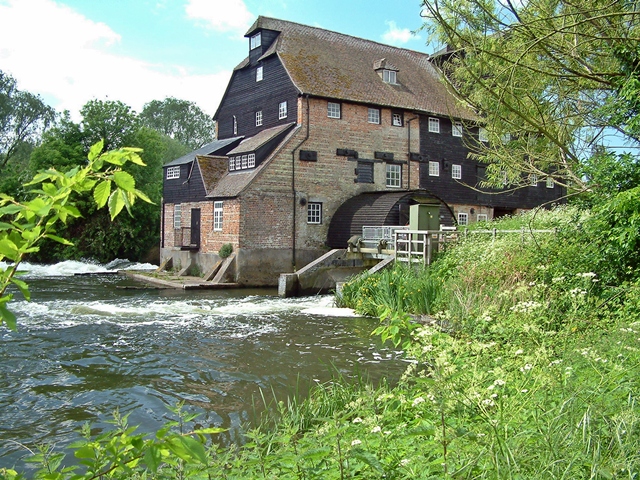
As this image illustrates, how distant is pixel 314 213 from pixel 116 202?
25129 millimetres

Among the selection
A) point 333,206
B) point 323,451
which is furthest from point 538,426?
point 333,206

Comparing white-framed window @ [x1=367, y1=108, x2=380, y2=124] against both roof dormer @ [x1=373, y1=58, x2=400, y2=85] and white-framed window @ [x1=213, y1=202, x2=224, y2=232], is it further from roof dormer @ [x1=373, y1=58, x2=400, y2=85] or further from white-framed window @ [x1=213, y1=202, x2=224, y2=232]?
white-framed window @ [x1=213, y1=202, x2=224, y2=232]

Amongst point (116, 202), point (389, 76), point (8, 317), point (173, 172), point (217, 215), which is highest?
point (389, 76)

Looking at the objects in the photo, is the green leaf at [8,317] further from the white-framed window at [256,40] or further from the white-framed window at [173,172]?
the white-framed window at [173,172]

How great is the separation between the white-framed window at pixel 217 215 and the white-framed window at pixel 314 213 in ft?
12.9

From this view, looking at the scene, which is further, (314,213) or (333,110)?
(333,110)

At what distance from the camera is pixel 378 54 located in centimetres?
3238

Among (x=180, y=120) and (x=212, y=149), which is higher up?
(x=180, y=120)

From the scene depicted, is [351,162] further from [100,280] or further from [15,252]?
[15,252]

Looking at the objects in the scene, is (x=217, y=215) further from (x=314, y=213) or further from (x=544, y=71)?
(x=544, y=71)

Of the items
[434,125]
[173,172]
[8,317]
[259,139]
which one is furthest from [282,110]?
[8,317]

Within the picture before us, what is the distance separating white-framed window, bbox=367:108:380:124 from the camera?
1138 inches

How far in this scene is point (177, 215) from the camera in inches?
1222

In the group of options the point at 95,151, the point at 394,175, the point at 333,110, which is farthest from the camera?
the point at 394,175
